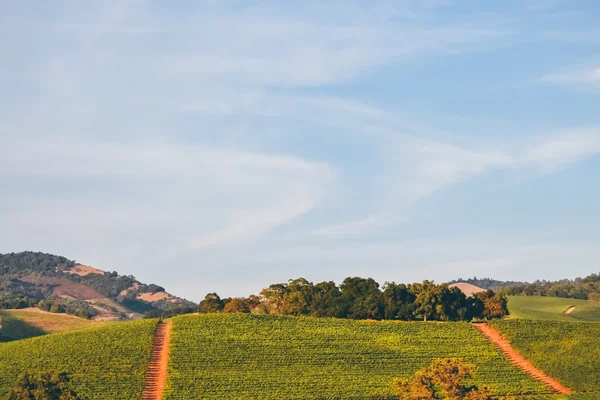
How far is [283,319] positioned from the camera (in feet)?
384

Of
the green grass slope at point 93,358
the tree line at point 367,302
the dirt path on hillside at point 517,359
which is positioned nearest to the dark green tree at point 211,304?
the tree line at point 367,302

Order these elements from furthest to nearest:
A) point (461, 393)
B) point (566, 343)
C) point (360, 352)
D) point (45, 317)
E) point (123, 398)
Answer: point (45, 317) → point (566, 343) → point (360, 352) → point (123, 398) → point (461, 393)

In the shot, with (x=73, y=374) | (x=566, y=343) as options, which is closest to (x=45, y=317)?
(x=73, y=374)

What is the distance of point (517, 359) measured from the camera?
10531 centimetres

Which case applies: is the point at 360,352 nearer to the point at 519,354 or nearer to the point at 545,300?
the point at 519,354

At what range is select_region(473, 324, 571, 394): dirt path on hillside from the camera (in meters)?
97.1

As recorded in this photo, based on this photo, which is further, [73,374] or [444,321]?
[444,321]

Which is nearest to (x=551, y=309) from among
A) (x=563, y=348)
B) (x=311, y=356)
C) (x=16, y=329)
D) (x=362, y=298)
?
(x=362, y=298)

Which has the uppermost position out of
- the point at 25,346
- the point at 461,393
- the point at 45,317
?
the point at 45,317

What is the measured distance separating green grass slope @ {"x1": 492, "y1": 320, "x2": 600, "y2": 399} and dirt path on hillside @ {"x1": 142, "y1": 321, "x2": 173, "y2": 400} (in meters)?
45.2

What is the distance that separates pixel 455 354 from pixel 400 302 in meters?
22.8

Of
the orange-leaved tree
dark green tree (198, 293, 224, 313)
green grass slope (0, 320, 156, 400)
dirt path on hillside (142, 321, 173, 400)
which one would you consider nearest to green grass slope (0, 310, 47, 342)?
dark green tree (198, 293, 224, 313)

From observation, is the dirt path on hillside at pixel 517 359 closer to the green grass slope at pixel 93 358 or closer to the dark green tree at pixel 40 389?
the green grass slope at pixel 93 358

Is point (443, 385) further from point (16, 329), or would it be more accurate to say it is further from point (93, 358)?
point (16, 329)
